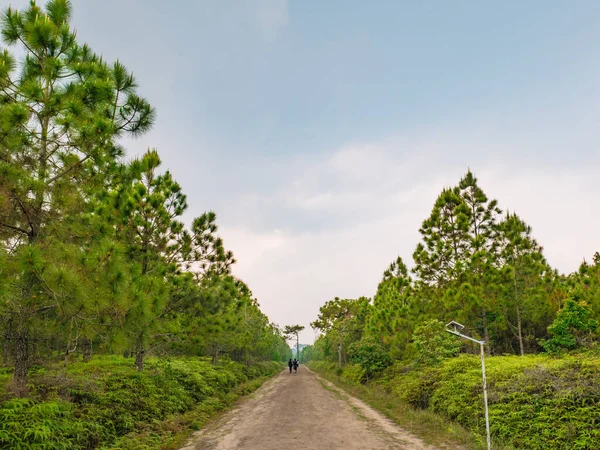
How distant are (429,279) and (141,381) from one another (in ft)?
61.9

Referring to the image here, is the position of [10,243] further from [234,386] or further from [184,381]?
[234,386]

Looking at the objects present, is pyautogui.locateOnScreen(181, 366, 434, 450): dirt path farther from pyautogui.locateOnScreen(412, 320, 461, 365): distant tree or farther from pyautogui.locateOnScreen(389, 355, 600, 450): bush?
pyautogui.locateOnScreen(412, 320, 461, 365): distant tree

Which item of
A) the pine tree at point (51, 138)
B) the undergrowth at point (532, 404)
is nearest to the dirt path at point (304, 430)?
the undergrowth at point (532, 404)

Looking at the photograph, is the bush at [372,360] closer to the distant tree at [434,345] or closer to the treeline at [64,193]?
the distant tree at [434,345]

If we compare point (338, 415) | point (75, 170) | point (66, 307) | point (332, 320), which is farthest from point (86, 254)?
point (332, 320)

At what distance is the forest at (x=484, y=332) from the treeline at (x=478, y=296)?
2.8 inches

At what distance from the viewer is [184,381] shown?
14656mm

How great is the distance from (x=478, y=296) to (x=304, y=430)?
14.7 m

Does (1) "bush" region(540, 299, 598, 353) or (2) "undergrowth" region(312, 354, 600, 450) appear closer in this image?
(2) "undergrowth" region(312, 354, 600, 450)

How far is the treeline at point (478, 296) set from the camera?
19.1 metres

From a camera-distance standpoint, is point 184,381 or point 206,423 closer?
point 206,423

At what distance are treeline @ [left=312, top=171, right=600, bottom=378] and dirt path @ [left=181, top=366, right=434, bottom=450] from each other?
24.7 feet

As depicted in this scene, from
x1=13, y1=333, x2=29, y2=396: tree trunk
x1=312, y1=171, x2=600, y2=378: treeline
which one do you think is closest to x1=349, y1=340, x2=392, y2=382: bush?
x1=312, y1=171, x2=600, y2=378: treeline

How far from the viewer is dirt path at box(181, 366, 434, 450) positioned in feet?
27.2
